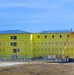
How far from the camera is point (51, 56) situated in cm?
10081

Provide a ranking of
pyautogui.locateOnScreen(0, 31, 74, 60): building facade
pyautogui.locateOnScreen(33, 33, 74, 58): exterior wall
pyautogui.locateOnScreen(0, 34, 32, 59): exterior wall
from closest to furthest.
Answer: pyautogui.locateOnScreen(33, 33, 74, 58): exterior wall → pyautogui.locateOnScreen(0, 31, 74, 60): building facade → pyautogui.locateOnScreen(0, 34, 32, 59): exterior wall

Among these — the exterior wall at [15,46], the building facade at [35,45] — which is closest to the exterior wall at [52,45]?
the building facade at [35,45]

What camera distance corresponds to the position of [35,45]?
10550 centimetres

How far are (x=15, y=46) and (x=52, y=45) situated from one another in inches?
500

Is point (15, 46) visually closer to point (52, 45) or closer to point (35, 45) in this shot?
point (35, 45)

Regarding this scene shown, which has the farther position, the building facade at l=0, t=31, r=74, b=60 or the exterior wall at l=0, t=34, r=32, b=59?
the exterior wall at l=0, t=34, r=32, b=59

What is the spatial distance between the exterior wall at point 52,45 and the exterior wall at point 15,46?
2.86 meters

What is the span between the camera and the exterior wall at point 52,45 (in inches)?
4004

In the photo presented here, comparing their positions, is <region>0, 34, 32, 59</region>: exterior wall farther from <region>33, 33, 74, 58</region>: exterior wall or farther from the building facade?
<region>33, 33, 74, 58</region>: exterior wall

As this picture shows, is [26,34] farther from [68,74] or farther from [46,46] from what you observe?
[68,74]

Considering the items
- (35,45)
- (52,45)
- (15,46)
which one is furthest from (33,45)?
(52,45)

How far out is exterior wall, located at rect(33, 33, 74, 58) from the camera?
10171cm

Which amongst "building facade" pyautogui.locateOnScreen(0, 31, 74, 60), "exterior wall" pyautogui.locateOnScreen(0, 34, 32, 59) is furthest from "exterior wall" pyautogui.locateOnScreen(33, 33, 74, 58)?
"exterior wall" pyautogui.locateOnScreen(0, 34, 32, 59)

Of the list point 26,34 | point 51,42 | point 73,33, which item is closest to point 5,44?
point 26,34
